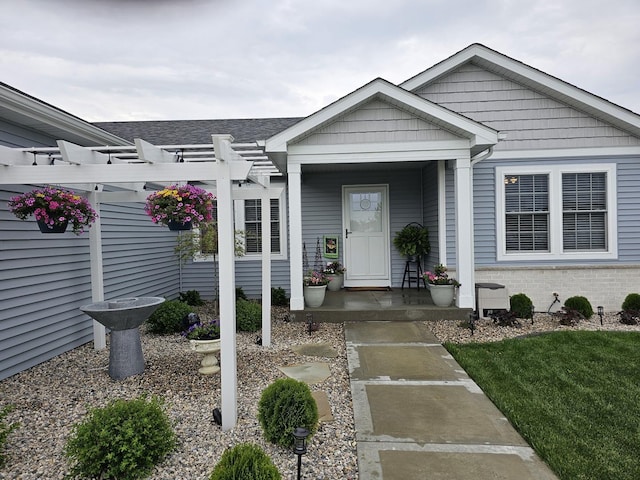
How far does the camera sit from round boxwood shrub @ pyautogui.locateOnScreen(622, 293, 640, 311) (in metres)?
6.88

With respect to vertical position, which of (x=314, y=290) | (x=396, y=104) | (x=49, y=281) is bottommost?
(x=314, y=290)

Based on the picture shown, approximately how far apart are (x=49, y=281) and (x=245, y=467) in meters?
4.29

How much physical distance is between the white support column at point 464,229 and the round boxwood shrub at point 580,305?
192 cm

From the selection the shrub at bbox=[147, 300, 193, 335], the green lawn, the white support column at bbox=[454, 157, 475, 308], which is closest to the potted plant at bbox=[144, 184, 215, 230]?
the shrub at bbox=[147, 300, 193, 335]

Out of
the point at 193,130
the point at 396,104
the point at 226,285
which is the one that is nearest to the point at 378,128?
the point at 396,104

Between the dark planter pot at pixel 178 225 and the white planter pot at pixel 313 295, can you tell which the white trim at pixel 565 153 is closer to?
the white planter pot at pixel 313 295

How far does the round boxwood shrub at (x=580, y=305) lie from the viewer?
22.2 feet

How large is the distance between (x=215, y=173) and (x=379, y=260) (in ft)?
20.5

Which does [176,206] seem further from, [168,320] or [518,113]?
[518,113]

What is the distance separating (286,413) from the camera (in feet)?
8.91

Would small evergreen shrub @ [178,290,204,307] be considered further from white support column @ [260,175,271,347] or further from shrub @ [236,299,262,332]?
white support column @ [260,175,271,347]

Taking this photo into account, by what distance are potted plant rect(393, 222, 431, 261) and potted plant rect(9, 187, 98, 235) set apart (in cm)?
585

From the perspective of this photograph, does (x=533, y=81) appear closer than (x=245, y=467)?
No

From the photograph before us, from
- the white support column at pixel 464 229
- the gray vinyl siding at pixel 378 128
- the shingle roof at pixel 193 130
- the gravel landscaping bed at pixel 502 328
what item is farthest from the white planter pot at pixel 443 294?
the shingle roof at pixel 193 130
